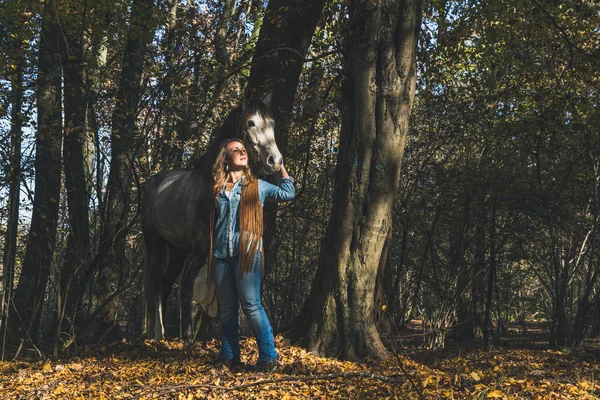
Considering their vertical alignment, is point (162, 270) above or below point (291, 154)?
below

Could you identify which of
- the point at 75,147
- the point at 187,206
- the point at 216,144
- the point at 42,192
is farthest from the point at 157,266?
the point at 42,192

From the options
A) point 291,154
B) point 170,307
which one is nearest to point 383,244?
point 291,154

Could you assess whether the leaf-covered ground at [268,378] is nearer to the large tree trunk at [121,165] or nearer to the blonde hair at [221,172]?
the large tree trunk at [121,165]

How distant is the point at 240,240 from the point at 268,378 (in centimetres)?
114

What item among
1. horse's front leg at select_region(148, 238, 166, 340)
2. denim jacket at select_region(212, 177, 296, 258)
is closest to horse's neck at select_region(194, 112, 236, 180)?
denim jacket at select_region(212, 177, 296, 258)

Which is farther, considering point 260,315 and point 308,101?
point 308,101

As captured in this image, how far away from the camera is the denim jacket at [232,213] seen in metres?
5.36

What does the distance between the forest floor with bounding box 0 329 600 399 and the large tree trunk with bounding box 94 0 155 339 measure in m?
1.07

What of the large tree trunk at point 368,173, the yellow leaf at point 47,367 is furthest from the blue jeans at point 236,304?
the yellow leaf at point 47,367

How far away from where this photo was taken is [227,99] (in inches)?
461

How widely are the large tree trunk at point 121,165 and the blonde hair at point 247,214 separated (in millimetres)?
2810

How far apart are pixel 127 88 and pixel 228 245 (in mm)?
5758

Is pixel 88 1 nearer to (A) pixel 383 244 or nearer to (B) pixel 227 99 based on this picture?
(B) pixel 227 99

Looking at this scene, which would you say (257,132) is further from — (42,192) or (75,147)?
(42,192)
